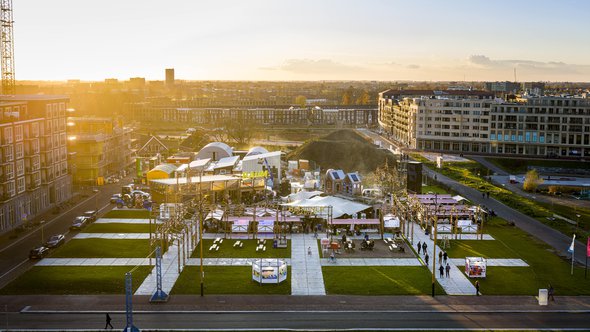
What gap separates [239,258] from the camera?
48.5 metres

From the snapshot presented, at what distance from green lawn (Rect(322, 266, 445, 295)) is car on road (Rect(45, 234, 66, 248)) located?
23.8 metres

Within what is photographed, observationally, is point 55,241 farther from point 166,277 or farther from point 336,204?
point 336,204

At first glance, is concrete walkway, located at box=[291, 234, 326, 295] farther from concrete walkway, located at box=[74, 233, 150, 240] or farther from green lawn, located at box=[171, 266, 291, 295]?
concrete walkway, located at box=[74, 233, 150, 240]

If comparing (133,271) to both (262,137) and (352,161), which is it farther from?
(262,137)

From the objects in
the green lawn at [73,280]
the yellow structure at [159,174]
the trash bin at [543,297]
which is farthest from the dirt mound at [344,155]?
the trash bin at [543,297]

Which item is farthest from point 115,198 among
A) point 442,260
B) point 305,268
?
point 442,260

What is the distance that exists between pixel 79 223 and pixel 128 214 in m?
7.29

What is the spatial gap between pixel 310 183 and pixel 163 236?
3017 cm

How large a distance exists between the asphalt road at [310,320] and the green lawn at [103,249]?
42.8 ft

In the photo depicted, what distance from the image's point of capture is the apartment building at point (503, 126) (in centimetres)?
11956

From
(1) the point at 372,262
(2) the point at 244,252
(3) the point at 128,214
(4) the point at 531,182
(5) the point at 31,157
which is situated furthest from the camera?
(4) the point at 531,182

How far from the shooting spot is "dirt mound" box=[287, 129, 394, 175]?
337ft

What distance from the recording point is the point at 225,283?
4194 cm

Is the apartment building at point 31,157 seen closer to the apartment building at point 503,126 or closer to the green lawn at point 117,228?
the green lawn at point 117,228
